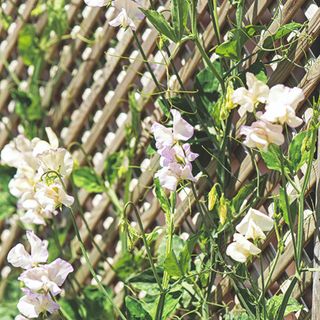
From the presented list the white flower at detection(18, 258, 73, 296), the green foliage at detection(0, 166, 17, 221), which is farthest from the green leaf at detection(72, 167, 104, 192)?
the white flower at detection(18, 258, 73, 296)

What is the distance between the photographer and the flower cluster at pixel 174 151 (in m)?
1.83

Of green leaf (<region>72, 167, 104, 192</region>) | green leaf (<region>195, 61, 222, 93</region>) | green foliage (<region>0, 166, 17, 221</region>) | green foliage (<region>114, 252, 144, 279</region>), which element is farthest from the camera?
green foliage (<region>0, 166, 17, 221</region>)

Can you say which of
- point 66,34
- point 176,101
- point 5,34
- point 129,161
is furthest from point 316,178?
point 5,34

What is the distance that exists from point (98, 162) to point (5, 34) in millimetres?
685

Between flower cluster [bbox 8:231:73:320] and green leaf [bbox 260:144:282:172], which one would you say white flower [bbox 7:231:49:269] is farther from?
green leaf [bbox 260:144:282:172]

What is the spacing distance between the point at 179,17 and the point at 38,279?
558mm

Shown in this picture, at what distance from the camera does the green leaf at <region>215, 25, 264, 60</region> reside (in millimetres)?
1902

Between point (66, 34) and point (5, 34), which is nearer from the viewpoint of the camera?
point (66, 34)

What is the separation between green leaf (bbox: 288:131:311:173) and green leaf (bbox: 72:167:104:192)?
0.85 meters

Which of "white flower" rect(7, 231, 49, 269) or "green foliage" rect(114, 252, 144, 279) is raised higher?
"white flower" rect(7, 231, 49, 269)

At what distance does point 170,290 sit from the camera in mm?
1991

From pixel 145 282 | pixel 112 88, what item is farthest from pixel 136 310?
pixel 112 88

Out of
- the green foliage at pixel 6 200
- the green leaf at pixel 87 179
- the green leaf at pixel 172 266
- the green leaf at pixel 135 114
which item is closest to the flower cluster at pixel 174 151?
the green leaf at pixel 172 266

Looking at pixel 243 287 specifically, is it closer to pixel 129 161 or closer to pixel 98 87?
pixel 129 161
